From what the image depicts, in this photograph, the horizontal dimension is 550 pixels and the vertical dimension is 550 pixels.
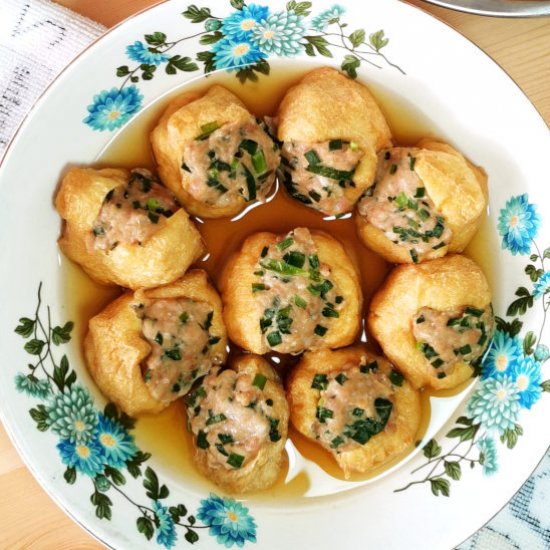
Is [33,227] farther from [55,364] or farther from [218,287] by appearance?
[218,287]

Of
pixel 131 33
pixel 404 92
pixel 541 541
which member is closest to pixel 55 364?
pixel 131 33

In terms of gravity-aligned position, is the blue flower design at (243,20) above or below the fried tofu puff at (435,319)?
above

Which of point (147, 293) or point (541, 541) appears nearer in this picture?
point (147, 293)

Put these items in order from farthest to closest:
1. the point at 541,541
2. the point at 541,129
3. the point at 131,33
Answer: the point at 541,541 → the point at 541,129 → the point at 131,33

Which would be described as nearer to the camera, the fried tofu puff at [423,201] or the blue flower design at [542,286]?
the fried tofu puff at [423,201]

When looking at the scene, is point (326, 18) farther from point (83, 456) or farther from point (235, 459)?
point (83, 456)

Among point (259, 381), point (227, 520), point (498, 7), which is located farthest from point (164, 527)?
point (498, 7)

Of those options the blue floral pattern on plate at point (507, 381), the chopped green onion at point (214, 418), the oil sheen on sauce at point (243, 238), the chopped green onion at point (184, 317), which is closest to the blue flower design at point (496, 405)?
the blue floral pattern on plate at point (507, 381)

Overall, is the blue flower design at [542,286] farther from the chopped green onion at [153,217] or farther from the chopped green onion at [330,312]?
the chopped green onion at [153,217]
